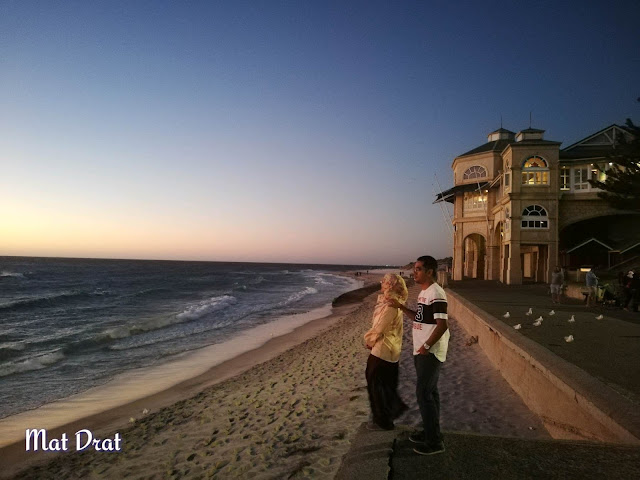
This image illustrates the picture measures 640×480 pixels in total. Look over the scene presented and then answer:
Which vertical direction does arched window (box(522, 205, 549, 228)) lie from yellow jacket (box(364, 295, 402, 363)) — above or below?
above

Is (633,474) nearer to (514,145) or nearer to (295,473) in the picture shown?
(295,473)

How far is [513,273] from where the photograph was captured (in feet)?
77.5

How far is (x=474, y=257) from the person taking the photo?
32531 mm

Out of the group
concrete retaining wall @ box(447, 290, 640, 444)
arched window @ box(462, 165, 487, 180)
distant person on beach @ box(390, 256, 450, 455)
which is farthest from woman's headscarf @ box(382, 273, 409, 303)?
arched window @ box(462, 165, 487, 180)

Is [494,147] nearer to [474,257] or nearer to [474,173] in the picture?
[474,173]

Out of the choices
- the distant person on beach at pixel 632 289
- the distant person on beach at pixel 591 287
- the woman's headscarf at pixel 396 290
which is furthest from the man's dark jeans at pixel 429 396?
the distant person on beach at pixel 591 287

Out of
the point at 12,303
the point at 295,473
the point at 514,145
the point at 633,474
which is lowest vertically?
the point at 12,303

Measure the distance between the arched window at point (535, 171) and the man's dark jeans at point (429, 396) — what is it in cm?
2300

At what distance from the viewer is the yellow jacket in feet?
14.9

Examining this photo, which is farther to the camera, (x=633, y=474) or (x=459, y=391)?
(x=459, y=391)

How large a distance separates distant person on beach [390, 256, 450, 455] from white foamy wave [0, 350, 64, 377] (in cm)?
1324

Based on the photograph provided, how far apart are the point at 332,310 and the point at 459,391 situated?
21563 mm

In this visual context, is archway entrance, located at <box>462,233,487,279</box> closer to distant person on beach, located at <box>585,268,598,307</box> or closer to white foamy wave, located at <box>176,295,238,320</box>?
distant person on beach, located at <box>585,268,598,307</box>

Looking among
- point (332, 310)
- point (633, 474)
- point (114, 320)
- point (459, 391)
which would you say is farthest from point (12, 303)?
point (633, 474)
